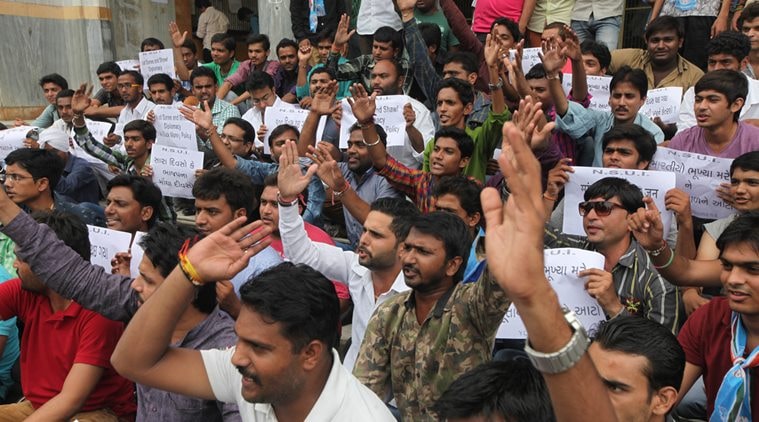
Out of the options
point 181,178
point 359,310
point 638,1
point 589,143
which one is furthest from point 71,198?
point 638,1

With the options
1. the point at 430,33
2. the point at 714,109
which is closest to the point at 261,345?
the point at 714,109

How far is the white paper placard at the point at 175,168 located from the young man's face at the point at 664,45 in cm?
373

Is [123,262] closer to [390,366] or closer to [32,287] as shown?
[32,287]

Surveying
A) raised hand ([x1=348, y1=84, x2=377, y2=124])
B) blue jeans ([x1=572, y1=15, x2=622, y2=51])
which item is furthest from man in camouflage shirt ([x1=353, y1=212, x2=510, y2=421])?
blue jeans ([x1=572, y1=15, x2=622, y2=51])

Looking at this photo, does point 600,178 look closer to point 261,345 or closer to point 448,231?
point 448,231

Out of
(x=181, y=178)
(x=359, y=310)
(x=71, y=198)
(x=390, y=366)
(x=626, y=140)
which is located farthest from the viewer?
(x=71, y=198)

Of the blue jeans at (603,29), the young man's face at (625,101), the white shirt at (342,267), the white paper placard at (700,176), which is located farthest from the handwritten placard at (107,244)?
the blue jeans at (603,29)

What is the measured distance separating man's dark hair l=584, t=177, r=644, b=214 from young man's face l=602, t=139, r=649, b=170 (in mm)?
523

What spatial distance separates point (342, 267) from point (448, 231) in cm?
112

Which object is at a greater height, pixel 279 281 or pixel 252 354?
pixel 279 281

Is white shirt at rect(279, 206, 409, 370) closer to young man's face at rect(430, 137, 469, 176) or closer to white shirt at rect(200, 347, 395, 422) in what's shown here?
young man's face at rect(430, 137, 469, 176)

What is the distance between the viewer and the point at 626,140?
4.34 meters

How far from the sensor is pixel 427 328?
2869 millimetres

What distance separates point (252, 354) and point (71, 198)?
16.2ft
